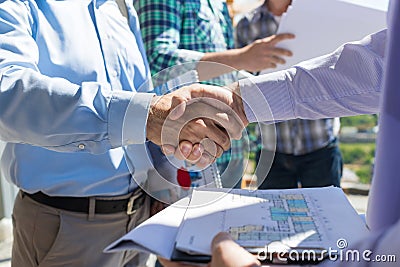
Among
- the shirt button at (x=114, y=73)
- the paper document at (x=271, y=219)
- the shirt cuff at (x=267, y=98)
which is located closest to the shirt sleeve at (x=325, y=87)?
the shirt cuff at (x=267, y=98)

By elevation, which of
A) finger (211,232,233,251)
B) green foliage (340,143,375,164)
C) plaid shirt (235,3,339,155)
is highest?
finger (211,232,233,251)

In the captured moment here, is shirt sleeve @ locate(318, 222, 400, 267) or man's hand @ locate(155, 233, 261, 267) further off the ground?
shirt sleeve @ locate(318, 222, 400, 267)

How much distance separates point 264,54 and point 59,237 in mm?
941

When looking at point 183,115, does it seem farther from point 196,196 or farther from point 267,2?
point 267,2

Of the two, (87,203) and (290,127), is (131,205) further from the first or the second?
(290,127)

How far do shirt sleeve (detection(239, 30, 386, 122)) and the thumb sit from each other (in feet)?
0.43

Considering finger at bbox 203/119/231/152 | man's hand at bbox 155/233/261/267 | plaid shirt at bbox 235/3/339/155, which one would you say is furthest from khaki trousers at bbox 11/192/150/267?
plaid shirt at bbox 235/3/339/155

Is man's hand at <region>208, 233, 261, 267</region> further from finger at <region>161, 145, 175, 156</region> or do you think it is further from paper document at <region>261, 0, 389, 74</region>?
paper document at <region>261, 0, 389, 74</region>

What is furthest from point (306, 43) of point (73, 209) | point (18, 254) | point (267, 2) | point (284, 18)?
point (18, 254)

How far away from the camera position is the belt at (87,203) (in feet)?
3.75

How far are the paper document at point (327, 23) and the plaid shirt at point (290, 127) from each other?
44 centimetres

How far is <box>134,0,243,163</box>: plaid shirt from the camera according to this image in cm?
171

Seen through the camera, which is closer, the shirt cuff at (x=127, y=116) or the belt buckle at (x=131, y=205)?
the shirt cuff at (x=127, y=116)

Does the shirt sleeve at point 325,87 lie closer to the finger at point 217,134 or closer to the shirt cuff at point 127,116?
the finger at point 217,134
